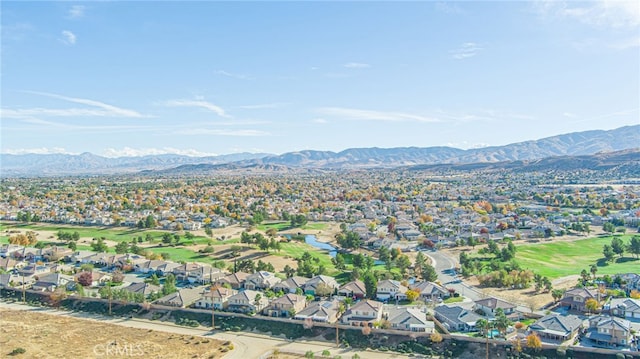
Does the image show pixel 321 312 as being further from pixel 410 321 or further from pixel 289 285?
pixel 289 285

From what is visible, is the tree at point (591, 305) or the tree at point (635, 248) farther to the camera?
→ the tree at point (635, 248)

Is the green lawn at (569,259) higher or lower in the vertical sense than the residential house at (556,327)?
lower

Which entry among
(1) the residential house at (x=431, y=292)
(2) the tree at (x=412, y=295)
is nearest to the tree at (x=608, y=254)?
(1) the residential house at (x=431, y=292)

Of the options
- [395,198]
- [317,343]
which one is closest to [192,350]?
[317,343]

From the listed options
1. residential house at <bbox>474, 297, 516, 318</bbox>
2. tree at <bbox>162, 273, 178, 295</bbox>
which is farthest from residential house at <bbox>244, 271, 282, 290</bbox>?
residential house at <bbox>474, 297, 516, 318</bbox>

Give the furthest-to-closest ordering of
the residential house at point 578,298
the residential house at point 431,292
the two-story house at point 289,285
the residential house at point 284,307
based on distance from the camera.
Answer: the two-story house at point 289,285 → the residential house at point 431,292 → the residential house at point 578,298 → the residential house at point 284,307

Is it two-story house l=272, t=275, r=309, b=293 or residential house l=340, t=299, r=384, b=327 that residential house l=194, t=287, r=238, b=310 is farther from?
residential house l=340, t=299, r=384, b=327

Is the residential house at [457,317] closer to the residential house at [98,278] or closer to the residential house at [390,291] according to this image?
the residential house at [390,291]

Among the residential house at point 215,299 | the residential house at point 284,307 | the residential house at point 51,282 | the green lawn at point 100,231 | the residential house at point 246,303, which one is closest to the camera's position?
the residential house at point 284,307
